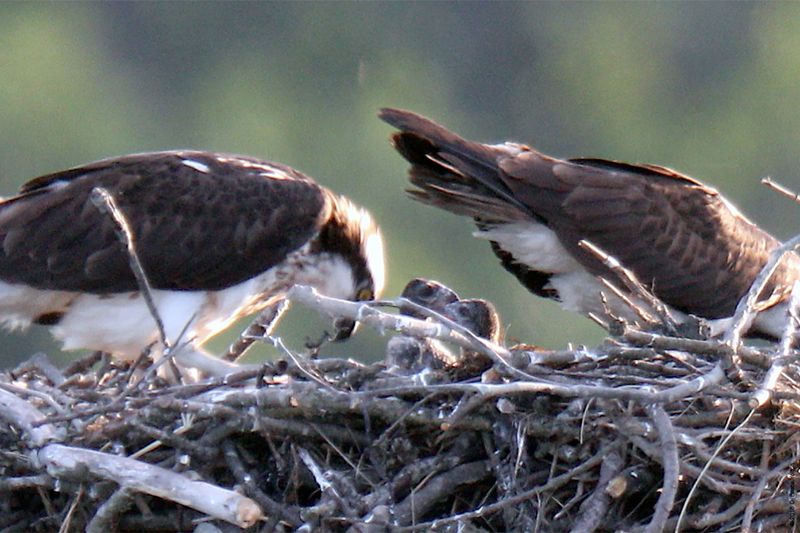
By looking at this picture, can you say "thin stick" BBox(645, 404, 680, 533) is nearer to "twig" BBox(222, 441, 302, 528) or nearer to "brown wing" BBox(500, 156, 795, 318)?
"twig" BBox(222, 441, 302, 528)

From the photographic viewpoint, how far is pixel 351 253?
7988 mm

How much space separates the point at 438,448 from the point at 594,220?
2094 mm

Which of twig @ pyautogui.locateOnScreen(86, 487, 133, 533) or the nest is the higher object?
the nest

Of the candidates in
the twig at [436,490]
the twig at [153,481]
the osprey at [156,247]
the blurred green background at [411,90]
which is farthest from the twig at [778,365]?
the blurred green background at [411,90]

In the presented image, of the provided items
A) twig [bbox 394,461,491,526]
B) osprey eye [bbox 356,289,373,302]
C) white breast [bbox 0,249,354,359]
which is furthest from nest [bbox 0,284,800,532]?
osprey eye [bbox 356,289,373,302]

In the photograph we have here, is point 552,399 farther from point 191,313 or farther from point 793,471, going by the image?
point 191,313

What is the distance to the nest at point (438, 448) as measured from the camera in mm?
5750

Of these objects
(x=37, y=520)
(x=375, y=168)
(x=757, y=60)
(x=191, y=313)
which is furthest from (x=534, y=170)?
(x=757, y=60)

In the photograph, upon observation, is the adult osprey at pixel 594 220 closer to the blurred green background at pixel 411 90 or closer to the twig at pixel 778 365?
the twig at pixel 778 365

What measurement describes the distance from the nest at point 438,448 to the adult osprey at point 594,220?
1.74 meters

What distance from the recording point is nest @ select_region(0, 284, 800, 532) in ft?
18.9

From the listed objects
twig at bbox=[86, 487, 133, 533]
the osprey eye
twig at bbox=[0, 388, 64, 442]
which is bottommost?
twig at bbox=[86, 487, 133, 533]

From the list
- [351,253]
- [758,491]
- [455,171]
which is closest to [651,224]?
[455,171]

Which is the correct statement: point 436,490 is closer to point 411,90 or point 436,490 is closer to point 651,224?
point 651,224
